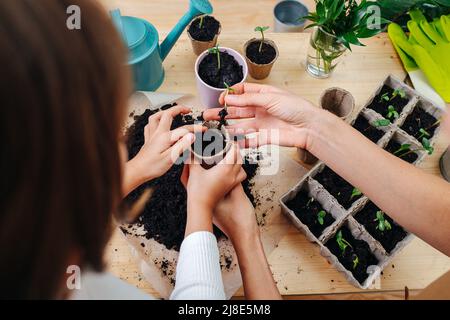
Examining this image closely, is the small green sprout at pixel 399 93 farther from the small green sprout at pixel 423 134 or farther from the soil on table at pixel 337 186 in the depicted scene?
the soil on table at pixel 337 186

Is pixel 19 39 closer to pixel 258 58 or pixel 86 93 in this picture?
pixel 86 93

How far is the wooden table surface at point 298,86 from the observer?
2.53 ft

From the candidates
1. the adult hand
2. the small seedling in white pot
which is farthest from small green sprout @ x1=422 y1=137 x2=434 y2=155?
the small seedling in white pot

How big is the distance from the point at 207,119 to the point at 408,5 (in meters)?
0.69

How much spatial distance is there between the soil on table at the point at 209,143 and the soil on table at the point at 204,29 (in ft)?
0.98

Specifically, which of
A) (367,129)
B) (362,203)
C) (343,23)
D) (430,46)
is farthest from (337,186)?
(430,46)

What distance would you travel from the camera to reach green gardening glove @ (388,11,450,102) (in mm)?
954

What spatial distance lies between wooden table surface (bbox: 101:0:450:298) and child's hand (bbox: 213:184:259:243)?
107mm

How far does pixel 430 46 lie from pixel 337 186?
0.53 m

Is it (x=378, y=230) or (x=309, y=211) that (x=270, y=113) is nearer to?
(x=309, y=211)

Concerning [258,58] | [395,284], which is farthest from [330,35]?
[395,284]

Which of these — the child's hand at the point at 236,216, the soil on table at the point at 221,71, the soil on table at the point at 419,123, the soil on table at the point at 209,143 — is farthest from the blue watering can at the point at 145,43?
the soil on table at the point at 419,123

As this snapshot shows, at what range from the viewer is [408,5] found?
102 cm

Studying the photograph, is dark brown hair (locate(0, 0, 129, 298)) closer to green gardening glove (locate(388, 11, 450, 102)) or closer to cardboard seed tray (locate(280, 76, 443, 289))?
cardboard seed tray (locate(280, 76, 443, 289))
